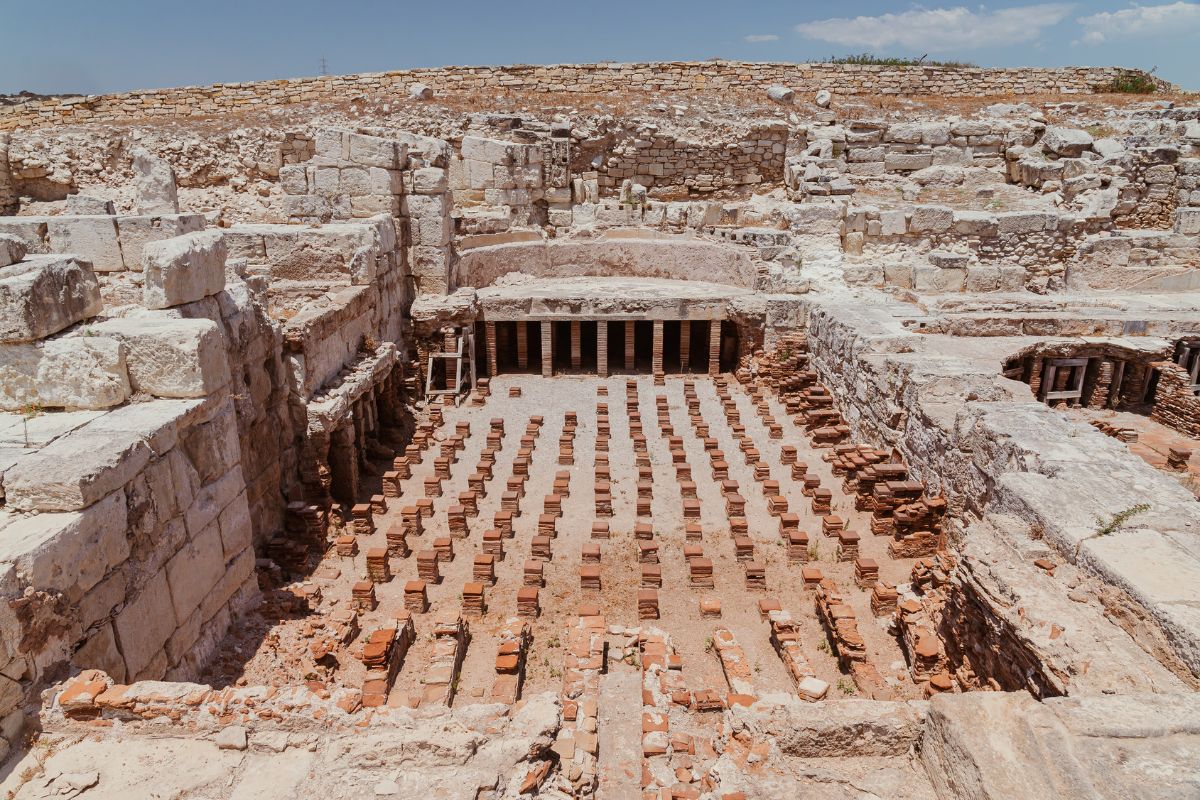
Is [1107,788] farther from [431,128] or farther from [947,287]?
[431,128]

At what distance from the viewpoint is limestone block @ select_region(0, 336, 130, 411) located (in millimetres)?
5230

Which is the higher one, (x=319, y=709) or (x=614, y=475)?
(x=319, y=709)

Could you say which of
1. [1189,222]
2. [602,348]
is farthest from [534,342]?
[1189,222]

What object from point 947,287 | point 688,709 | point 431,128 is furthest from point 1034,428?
point 431,128

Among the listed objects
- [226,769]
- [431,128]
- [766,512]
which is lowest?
[766,512]

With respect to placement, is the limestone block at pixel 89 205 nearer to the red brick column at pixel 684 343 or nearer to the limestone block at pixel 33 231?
the limestone block at pixel 33 231

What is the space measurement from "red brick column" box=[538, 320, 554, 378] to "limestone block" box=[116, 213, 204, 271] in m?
7.56

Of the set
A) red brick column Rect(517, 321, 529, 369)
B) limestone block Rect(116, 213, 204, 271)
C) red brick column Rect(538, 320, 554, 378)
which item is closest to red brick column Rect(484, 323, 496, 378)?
red brick column Rect(517, 321, 529, 369)

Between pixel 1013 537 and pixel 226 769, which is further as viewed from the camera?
pixel 1013 537

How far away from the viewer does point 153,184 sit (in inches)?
478

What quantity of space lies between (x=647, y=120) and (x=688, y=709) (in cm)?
2152

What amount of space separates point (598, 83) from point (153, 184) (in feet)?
62.1

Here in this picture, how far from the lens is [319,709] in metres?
3.95

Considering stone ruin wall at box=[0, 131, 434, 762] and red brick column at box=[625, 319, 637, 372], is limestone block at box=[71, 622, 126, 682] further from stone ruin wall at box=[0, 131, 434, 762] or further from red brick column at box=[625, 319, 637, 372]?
red brick column at box=[625, 319, 637, 372]
